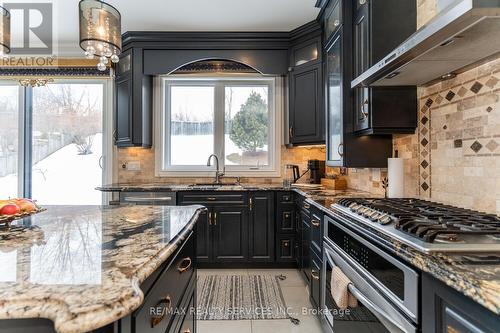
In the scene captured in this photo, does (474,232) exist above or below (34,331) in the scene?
above

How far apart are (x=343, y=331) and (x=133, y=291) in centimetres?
136

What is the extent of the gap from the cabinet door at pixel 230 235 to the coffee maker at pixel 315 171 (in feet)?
3.08

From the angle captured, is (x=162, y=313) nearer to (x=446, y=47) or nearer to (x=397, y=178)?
(x=446, y=47)

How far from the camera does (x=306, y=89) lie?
315cm

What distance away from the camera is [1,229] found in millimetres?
1141

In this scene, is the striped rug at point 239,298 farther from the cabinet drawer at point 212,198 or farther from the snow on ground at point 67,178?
the snow on ground at point 67,178

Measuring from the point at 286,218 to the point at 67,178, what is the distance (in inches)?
122

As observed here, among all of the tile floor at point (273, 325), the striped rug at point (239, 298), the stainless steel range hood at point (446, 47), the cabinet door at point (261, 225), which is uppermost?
the stainless steel range hood at point (446, 47)

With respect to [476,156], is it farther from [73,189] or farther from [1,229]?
[73,189]

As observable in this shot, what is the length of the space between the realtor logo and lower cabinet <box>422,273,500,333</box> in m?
3.88

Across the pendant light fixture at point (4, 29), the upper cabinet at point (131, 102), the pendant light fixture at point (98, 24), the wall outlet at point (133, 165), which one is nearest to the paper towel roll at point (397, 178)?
the pendant light fixture at point (98, 24)

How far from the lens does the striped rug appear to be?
7.31 ft

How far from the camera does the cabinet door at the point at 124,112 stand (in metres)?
3.42

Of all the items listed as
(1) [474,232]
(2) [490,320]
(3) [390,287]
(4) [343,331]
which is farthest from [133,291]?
(4) [343,331]
